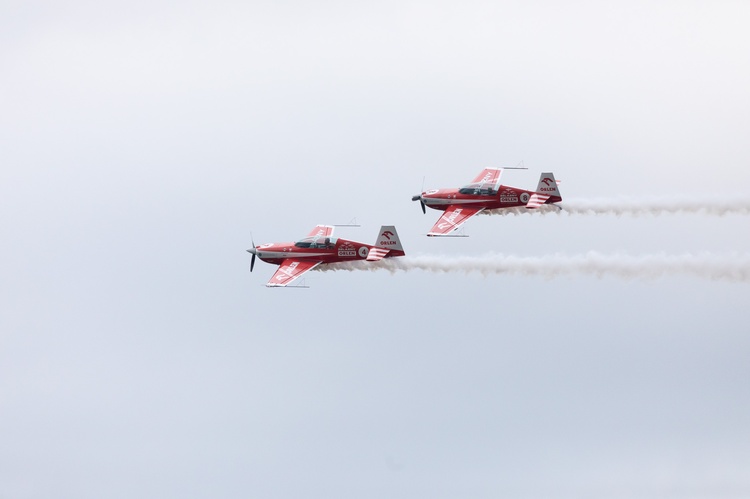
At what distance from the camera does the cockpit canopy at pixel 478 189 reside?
8100 cm

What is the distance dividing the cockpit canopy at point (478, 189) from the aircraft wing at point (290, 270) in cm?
1169

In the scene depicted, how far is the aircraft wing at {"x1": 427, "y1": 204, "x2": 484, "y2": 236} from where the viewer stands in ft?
258

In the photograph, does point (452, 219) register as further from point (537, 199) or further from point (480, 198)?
point (537, 199)

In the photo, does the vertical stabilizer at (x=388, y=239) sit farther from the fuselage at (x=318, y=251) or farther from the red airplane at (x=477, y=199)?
the red airplane at (x=477, y=199)

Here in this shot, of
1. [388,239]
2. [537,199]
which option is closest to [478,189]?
[537,199]

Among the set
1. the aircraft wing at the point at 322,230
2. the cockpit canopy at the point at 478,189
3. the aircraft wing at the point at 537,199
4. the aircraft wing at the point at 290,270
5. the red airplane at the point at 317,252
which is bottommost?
the aircraft wing at the point at 290,270

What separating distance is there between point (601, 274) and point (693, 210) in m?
7.27

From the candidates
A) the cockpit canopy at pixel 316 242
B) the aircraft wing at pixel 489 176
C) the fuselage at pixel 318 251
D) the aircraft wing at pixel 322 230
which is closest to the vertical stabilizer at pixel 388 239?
the fuselage at pixel 318 251

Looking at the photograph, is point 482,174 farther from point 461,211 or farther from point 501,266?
point 501,266

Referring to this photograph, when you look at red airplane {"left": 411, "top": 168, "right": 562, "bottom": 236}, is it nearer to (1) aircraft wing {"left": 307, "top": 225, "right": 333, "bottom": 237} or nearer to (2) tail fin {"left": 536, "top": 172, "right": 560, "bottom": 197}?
(2) tail fin {"left": 536, "top": 172, "right": 560, "bottom": 197}

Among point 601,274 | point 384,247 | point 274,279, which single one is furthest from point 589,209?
point 274,279

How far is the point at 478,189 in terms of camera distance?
8169 centimetres

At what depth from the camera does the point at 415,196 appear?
279ft

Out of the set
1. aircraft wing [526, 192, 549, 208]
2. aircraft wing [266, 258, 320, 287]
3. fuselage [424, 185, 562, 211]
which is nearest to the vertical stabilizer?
aircraft wing [266, 258, 320, 287]
